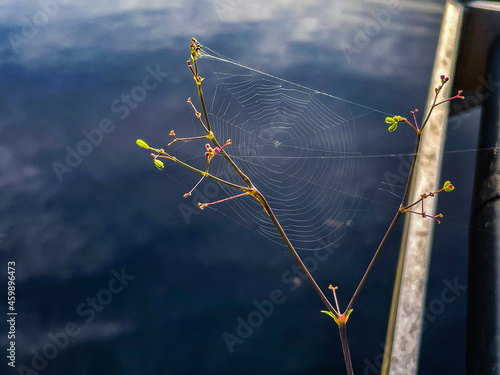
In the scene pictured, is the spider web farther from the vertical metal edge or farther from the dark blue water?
the vertical metal edge

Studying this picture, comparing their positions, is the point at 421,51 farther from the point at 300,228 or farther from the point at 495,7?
the point at 300,228

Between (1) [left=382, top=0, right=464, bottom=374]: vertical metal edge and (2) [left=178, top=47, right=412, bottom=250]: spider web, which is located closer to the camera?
(1) [left=382, top=0, right=464, bottom=374]: vertical metal edge

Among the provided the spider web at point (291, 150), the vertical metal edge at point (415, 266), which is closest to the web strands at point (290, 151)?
the spider web at point (291, 150)

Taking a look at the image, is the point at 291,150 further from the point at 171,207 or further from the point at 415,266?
the point at 415,266

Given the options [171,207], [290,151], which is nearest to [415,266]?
[290,151]

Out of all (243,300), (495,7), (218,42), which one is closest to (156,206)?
(243,300)

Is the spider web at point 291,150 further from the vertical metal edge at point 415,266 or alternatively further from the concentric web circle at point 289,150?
the vertical metal edge at point 415,266

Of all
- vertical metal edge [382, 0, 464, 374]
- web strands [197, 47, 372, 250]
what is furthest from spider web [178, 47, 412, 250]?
vertical metal edge [382, 0, 464, 374]
